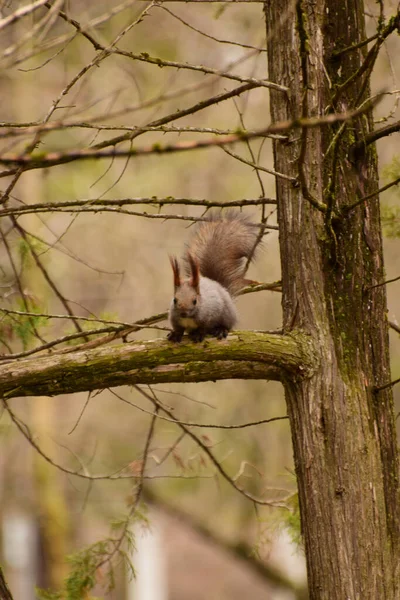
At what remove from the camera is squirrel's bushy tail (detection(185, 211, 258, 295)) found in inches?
131

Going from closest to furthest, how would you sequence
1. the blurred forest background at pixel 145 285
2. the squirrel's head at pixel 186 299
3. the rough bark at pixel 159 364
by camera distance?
the rough bark at pixel 159 364 → the squirrel's head at pixel 186 299 → the blurred forest background at pixel 145 285

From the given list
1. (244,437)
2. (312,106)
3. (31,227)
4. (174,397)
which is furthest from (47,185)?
(312,106)

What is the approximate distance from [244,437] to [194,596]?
4.11 metres

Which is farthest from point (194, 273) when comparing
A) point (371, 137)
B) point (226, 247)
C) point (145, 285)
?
point (145, 285)

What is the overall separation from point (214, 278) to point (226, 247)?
165 mm

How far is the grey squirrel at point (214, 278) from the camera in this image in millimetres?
3141

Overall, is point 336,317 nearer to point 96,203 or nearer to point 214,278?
point 96,203

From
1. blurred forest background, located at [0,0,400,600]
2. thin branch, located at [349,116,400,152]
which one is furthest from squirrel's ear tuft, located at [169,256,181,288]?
blurred forest background, located at [0,0,400,600]

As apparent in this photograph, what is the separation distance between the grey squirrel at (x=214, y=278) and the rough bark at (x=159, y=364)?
60 centimetres

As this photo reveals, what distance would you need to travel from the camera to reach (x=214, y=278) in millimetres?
3477

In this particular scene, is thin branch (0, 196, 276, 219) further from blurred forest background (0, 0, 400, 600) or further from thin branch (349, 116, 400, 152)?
blurred forest background (0, 0, 400, 600)

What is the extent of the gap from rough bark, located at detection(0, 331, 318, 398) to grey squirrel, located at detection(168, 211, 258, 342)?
0.60 m

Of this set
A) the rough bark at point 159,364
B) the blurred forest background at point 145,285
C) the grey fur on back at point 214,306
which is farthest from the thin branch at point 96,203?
the blurred forest background at point 145,285

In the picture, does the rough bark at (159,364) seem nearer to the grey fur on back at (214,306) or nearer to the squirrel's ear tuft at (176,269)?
the squirrel's ear tuft at (176,269)
